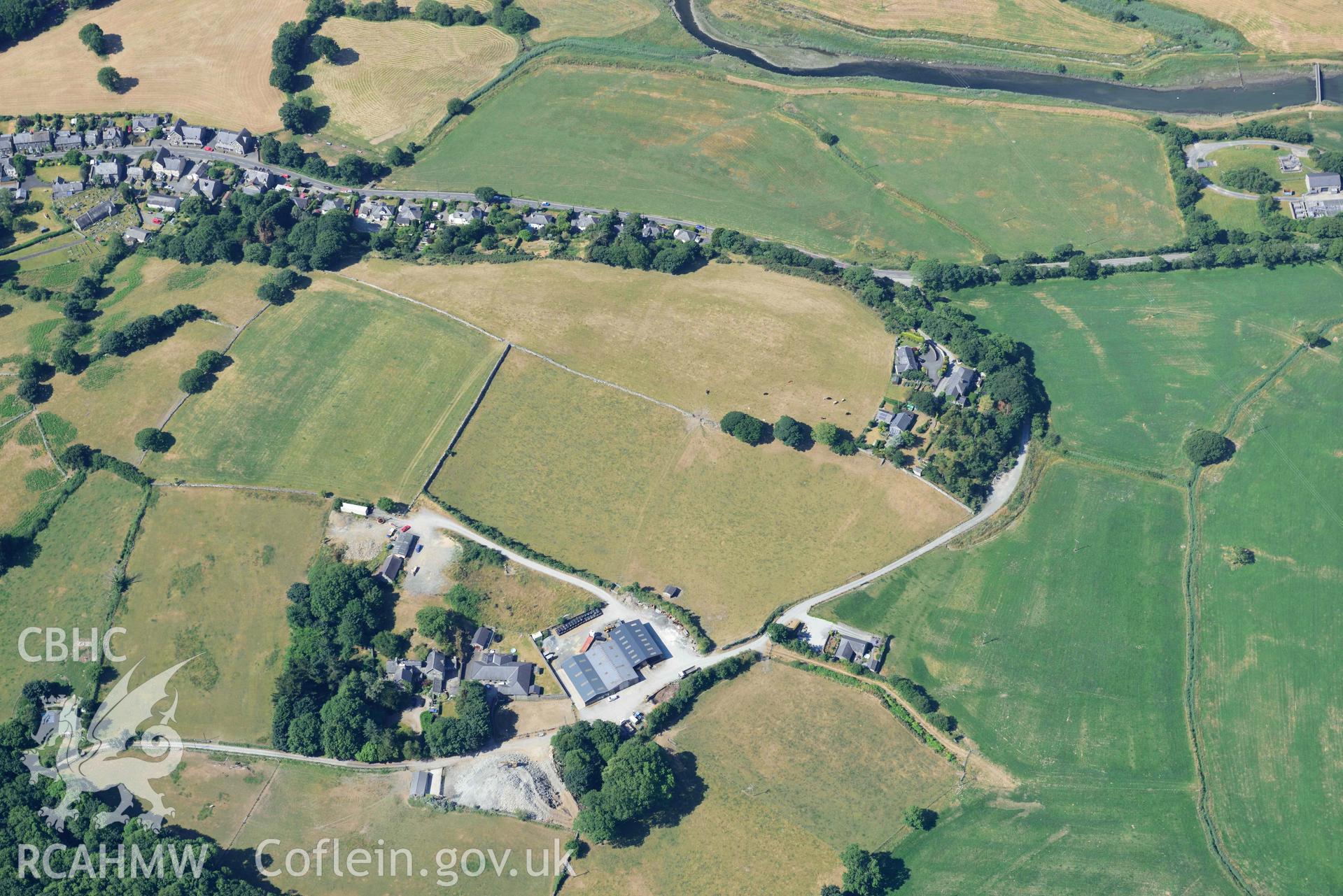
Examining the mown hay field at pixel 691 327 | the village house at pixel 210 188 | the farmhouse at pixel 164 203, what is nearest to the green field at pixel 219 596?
the mown hay field at pixel 691 327

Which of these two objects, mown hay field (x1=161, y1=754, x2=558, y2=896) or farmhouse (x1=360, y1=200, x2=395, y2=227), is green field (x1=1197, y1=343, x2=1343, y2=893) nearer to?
mown hay field (x1=161, y1=754, x2=558, y2=896)

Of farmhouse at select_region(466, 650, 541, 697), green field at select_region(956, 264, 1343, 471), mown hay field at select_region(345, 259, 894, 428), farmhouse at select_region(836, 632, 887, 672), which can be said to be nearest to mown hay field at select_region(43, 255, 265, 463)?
mown hay field at select_region(345, 259, 894, 428)

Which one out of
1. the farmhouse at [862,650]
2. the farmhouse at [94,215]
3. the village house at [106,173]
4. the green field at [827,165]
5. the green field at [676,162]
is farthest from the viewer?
the village house at [106,173]

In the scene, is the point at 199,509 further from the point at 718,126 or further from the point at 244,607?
the point at 718,126

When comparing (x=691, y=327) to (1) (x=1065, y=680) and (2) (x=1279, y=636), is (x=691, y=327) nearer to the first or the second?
(1) (x=1065, y=680)

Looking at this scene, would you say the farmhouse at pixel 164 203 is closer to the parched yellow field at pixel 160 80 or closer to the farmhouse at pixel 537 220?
the parched yellow field at pixel 160 80

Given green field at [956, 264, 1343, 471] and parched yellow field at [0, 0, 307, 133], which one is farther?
parched yellow field at [0, 0, 307, 133]
